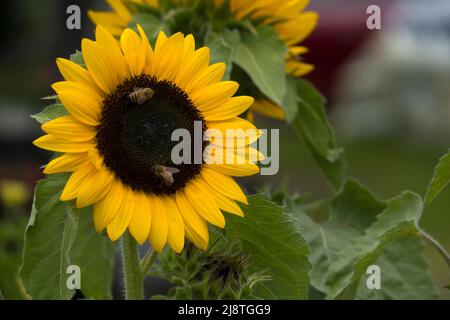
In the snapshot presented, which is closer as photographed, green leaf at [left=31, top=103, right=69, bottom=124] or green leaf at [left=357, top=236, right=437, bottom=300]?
green leaf at [left=31, top=103, right=69, bottom=124]

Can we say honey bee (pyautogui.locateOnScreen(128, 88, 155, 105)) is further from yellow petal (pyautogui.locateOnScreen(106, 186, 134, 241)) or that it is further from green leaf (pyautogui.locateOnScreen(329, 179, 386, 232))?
green leaf (pyautogui.locateOnScreen(329, 179, 386, 232))

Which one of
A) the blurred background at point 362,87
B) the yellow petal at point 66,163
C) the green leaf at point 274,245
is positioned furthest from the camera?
the blurred background at point 362,87

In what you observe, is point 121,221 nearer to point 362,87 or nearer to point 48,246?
point 48,246

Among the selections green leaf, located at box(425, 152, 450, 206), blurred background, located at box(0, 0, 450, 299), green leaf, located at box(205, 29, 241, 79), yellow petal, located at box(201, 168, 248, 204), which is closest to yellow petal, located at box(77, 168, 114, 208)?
yellow petal, located at box(201, 168, 248, 204)

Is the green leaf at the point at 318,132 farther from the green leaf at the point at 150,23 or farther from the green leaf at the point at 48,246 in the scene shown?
the green leaf at the point at 48,246

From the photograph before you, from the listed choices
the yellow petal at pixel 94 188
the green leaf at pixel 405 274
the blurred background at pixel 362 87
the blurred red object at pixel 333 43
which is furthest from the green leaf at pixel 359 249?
the blurred red object at pixel 333 43

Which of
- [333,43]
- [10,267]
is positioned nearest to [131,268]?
[10,267]

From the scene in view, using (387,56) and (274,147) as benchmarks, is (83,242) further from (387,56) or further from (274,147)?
(387,56)
